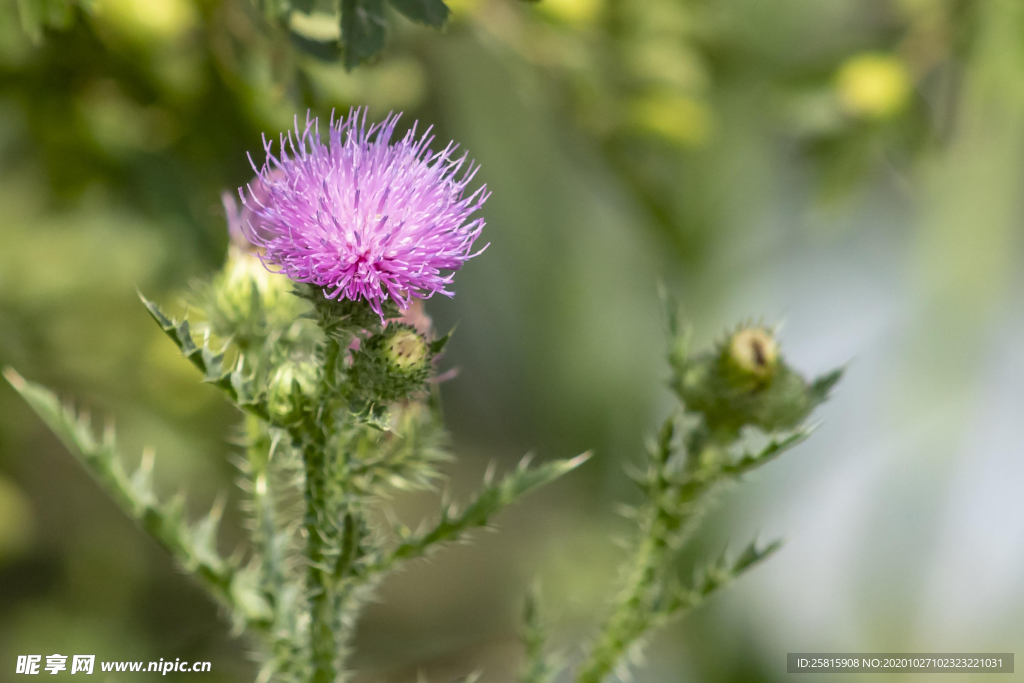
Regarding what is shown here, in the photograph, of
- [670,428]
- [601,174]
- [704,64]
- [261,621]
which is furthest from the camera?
[601,174]

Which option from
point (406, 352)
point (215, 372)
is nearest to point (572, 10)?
point (406, 352)

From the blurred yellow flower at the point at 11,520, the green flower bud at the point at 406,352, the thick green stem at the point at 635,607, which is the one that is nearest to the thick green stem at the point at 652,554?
the thick green stem at the point at 635,607

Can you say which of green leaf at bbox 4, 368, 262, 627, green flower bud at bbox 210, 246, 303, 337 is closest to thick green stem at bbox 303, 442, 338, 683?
green leaf at bbox 4, 368, 262, 627

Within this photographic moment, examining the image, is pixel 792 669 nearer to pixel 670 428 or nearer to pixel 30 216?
pixel 670 428

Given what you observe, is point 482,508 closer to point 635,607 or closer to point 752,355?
point 635,607

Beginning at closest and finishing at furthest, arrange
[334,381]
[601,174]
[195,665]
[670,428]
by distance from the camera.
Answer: [334,381], [670,428], [195,665], [601,174]

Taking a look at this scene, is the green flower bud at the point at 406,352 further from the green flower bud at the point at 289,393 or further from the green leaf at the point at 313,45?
the green leaf at the point at 313,45

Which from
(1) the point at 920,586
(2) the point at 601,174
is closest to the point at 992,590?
(1) the point at 920,586
